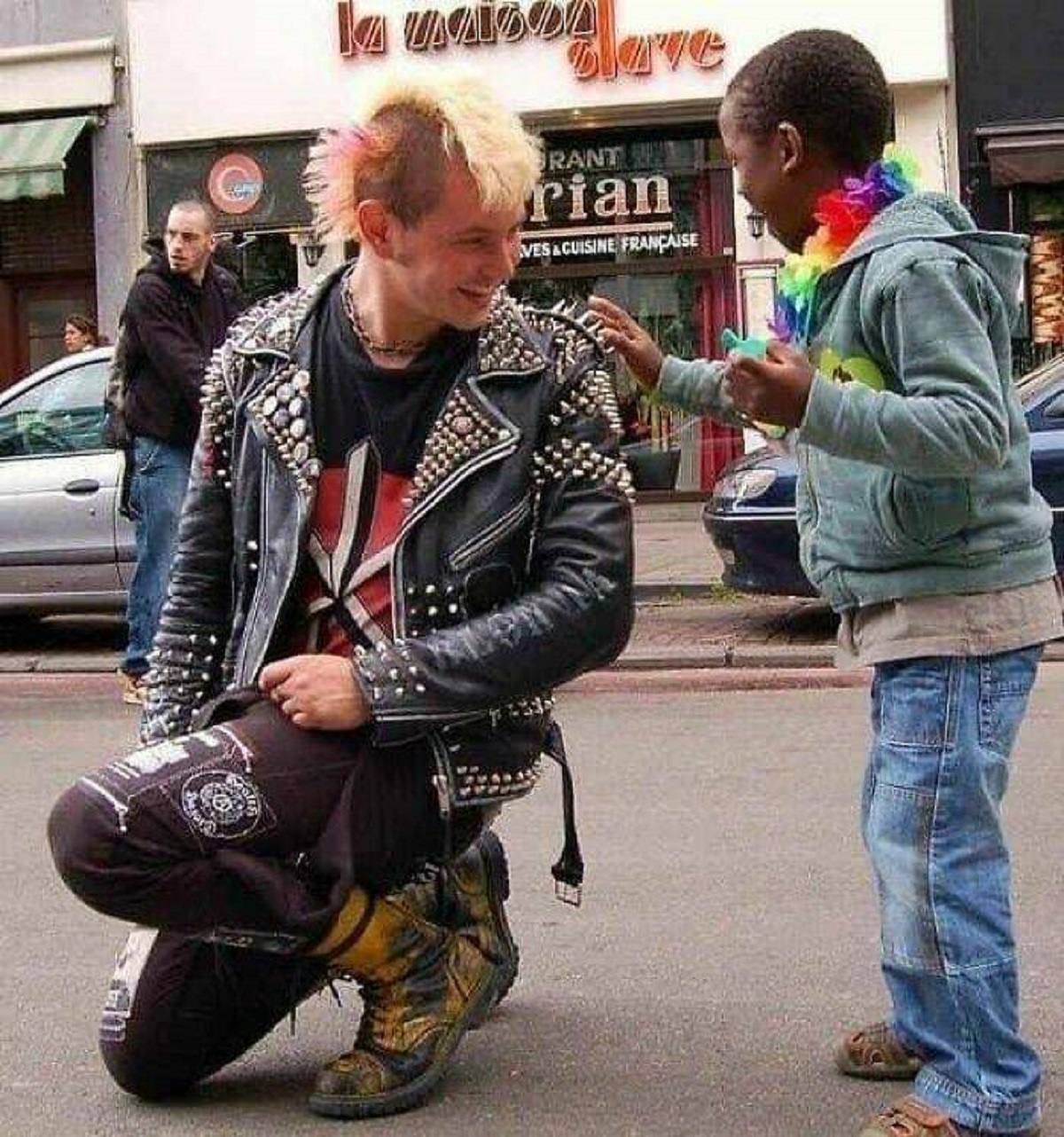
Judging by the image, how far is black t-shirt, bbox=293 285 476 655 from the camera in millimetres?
3453

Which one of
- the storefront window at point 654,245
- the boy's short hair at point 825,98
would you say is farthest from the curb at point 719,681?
the storefront window at point 654,245

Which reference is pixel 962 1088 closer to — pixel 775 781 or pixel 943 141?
pixel 775 781

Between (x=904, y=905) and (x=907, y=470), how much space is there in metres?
0.70

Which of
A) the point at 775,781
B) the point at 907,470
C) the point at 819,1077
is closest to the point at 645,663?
the point at 775,781

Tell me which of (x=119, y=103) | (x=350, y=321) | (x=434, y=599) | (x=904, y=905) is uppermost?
(x=119, y=103)

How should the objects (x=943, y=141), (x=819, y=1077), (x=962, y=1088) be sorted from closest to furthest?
(x=962, y=1088)
(x=819, y=1077)
(x=943, y=141)

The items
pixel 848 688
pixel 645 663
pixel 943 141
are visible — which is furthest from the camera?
pixel 943 141

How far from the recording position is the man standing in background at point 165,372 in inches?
322

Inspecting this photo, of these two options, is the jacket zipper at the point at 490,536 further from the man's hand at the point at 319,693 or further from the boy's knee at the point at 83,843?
the boy's knee at the point at 83,843

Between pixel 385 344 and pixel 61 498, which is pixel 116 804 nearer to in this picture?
pixel 385 344

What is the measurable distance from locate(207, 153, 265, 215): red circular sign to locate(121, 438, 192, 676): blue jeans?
885 centimetres

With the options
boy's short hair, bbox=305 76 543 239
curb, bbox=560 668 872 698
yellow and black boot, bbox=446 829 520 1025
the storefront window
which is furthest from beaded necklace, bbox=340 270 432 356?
the storefront window

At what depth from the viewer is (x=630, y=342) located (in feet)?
11.6

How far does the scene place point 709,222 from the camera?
16.6m
